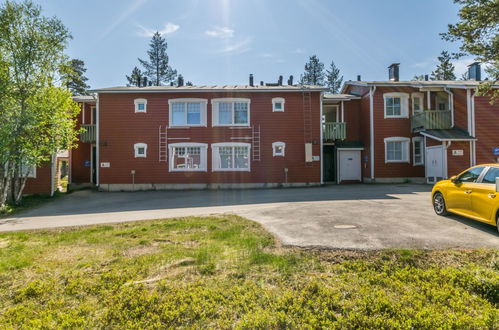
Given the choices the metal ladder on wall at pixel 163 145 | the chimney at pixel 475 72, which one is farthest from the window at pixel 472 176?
the chimney at pixel 475 72

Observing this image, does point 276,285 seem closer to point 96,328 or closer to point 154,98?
point 96,328

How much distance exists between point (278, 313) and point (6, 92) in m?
15.7

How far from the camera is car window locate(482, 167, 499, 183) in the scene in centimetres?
593

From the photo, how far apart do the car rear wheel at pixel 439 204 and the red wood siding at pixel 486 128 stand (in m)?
12.5

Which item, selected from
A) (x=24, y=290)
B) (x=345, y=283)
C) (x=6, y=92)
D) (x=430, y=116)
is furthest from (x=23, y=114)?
(x=430, y=116)

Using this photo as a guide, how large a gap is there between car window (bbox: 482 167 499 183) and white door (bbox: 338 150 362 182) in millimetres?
13568

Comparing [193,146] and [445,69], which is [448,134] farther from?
[445,69]

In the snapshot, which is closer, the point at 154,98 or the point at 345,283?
the point at 345,283

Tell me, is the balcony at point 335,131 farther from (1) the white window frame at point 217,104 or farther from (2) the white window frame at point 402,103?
(1) the white window frame at point 217,104

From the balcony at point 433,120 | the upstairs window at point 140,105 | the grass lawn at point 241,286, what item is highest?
the upstairs window at point 140,105

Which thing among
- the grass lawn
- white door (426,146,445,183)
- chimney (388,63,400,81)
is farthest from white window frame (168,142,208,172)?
chimney (388,63,400,81)

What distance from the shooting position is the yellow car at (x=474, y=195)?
576cm

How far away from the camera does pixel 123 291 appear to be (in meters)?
3.65

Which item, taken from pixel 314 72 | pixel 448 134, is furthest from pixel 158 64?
pixel 448 134
